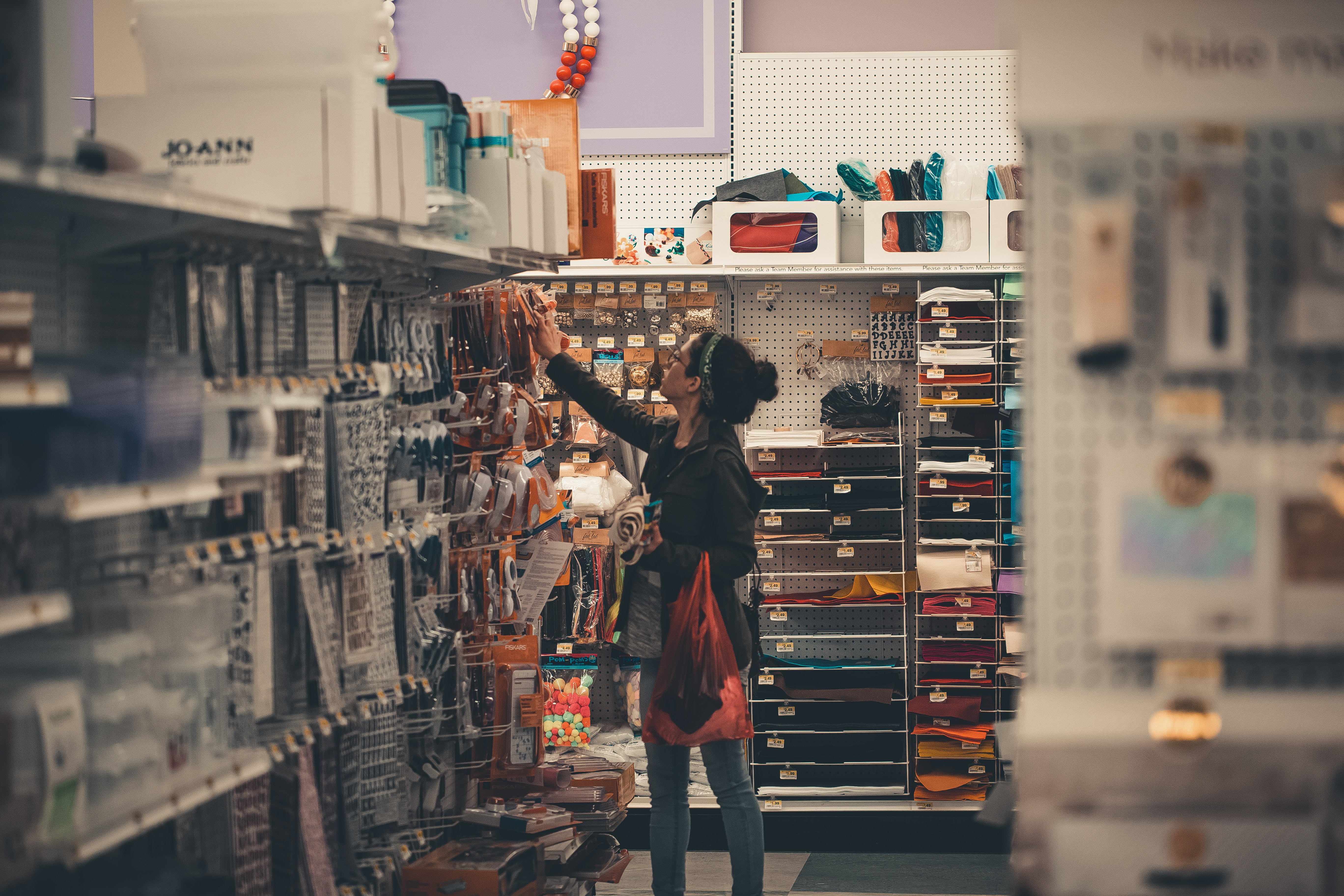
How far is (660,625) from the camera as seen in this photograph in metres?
3.33

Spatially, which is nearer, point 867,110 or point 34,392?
point 34,392

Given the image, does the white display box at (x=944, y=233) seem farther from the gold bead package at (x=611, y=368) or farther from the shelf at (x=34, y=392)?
the shelf at (x=34, y=392)

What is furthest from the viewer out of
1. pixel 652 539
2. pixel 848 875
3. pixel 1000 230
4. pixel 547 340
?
pixel 1000 230

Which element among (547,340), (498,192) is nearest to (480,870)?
(547,340)

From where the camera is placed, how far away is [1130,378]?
1250 millimetres

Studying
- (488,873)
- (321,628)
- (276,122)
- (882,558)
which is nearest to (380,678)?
(321,628)

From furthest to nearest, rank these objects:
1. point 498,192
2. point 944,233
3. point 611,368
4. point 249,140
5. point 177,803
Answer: point 611,368
point 944,233
point 498,192
point 249,140
point 177,803

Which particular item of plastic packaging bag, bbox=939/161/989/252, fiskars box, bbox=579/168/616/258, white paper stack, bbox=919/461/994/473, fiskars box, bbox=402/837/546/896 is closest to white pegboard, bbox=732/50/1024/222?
plastic packaging bag, bbox=939/161/989/252

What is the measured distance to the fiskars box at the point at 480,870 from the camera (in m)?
2.78

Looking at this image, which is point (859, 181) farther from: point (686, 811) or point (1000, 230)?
point (686, 811)

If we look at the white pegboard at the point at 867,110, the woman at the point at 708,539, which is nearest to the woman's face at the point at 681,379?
the woman at the point at 708,539

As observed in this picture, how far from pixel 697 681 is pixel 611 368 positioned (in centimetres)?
244

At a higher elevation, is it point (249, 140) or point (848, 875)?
point (249, 140)

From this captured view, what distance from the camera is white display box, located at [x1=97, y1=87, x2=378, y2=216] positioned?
7.14 feet
